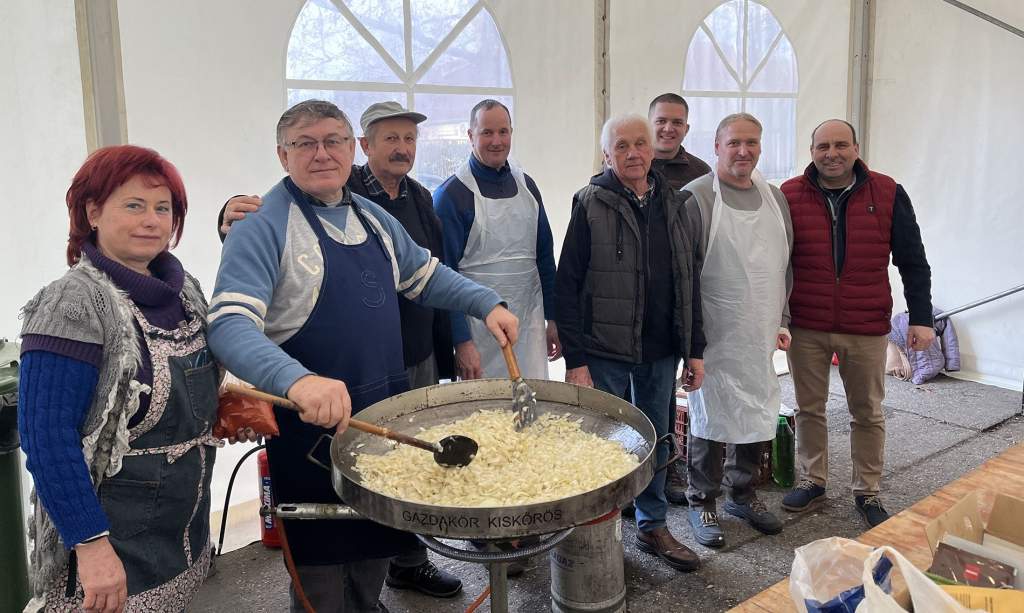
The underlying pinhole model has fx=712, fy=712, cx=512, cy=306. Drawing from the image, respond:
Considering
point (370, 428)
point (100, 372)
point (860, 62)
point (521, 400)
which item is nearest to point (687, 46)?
point (860, 62)

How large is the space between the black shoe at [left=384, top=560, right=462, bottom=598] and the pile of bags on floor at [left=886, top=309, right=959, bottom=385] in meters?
4.25

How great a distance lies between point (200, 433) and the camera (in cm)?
163

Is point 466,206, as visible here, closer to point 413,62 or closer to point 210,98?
point 413,62

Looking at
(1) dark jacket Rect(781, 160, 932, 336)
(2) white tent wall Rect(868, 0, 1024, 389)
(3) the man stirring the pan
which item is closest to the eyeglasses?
(3) the man stirring the pan

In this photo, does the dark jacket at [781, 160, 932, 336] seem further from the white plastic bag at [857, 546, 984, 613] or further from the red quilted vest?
the white plastic bag at [857, 546, 984, 613]

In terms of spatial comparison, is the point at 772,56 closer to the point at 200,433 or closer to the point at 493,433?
the point at 493,433

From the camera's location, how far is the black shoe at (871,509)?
10.5ft

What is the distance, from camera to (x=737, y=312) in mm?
3076

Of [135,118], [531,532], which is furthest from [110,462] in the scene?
→ [135,118]

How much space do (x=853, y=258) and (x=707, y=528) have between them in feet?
4.44

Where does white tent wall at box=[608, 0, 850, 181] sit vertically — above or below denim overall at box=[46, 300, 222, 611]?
above

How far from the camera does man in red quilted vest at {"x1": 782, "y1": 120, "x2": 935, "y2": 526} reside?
10.3 feet

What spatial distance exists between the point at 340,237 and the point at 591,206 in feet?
4.11

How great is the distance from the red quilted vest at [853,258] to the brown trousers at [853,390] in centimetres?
8
